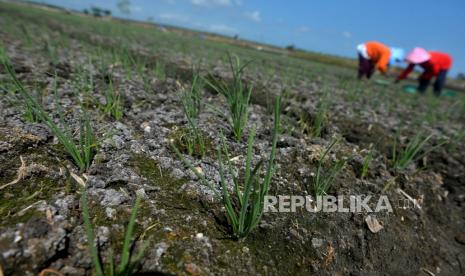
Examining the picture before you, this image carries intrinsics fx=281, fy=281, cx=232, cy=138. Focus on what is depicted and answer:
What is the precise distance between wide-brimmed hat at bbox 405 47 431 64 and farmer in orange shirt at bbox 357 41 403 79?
59cm

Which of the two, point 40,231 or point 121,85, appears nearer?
point 40,231

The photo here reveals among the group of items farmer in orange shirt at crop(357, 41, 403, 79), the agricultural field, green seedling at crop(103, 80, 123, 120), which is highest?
farmer in orange shirt at crop(357, 41, 403, 79)

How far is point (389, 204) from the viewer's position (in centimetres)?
161

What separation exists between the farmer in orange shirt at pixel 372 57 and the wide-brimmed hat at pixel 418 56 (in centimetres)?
59

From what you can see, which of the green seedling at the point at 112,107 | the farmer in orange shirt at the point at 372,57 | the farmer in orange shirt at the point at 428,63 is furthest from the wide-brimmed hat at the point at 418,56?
the green seedling at the point at 112,107

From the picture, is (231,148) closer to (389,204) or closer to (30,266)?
(389,204)

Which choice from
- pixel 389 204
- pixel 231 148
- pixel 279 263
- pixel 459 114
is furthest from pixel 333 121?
pixel 459 114

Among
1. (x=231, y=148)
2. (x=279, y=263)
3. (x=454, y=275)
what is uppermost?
(x=231, y=148)

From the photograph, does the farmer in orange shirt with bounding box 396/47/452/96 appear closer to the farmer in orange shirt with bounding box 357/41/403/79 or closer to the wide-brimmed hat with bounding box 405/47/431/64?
the wide-brimmed hat with bounding box 405/47/431/64

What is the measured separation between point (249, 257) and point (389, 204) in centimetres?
102

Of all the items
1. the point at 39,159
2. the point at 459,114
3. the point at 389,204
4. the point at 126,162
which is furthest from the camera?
the point at 459,114

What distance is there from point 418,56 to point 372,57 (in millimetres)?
1120

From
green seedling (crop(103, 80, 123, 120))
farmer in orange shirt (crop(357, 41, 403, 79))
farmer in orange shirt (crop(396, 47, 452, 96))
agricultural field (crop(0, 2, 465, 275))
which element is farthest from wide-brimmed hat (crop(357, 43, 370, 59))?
green seedling (crop(103, 80, 123, 120))

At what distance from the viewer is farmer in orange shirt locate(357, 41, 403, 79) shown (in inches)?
302
